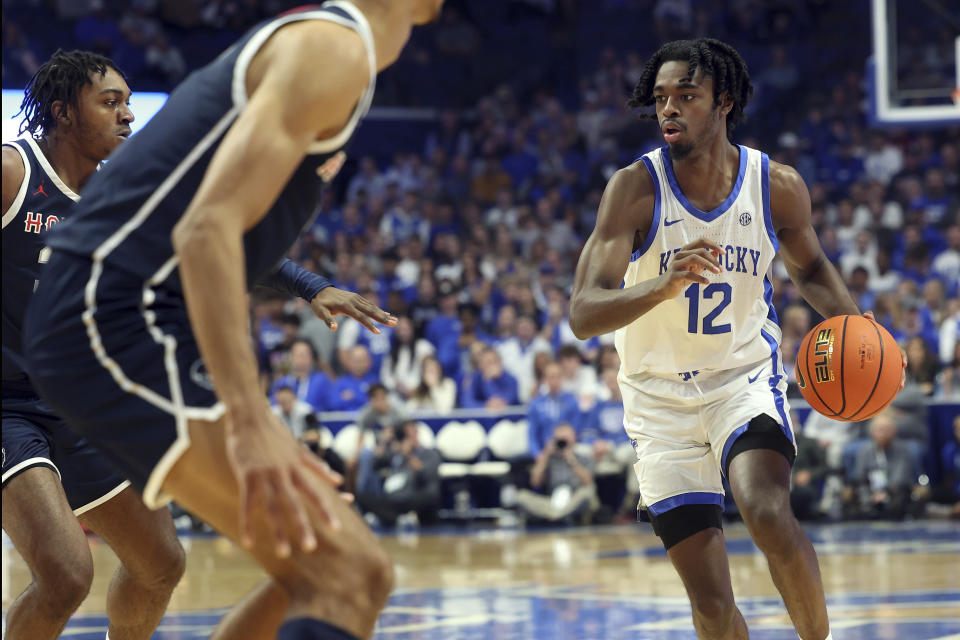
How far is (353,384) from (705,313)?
8.81m

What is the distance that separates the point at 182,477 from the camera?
2514 mm

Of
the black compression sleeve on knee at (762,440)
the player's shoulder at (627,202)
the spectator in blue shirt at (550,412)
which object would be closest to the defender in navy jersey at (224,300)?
the player's shoulder at (627,202)

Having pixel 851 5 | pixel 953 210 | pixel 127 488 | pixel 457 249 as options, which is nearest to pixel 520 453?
pixel 457 249

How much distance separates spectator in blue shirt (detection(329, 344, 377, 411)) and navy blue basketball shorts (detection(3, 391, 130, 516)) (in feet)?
27.2

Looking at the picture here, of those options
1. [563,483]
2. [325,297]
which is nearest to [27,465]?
[325,297]

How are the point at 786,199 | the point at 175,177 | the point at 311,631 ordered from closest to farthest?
1. the point at 311,631
2. the point at 175,177
3. the point at 786,199

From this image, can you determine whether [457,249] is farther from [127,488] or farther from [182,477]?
[182,477]

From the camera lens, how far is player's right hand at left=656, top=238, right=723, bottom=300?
3.77 metres

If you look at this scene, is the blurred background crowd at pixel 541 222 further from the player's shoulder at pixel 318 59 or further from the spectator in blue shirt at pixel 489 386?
the player's shoulder at pixel 318 59

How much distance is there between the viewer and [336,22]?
2.53 meters

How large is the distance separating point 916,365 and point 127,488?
9.02 m

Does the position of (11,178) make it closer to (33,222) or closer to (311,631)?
(33,222)

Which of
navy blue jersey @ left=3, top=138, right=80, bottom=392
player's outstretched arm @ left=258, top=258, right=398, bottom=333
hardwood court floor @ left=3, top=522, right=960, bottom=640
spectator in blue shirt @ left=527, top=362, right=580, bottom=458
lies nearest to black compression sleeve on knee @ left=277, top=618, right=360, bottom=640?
player's outstretched arm @ left=258, top=258, right=398, bottom=333

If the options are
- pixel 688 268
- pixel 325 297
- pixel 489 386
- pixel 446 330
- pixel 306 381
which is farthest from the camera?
pixel 446 330
